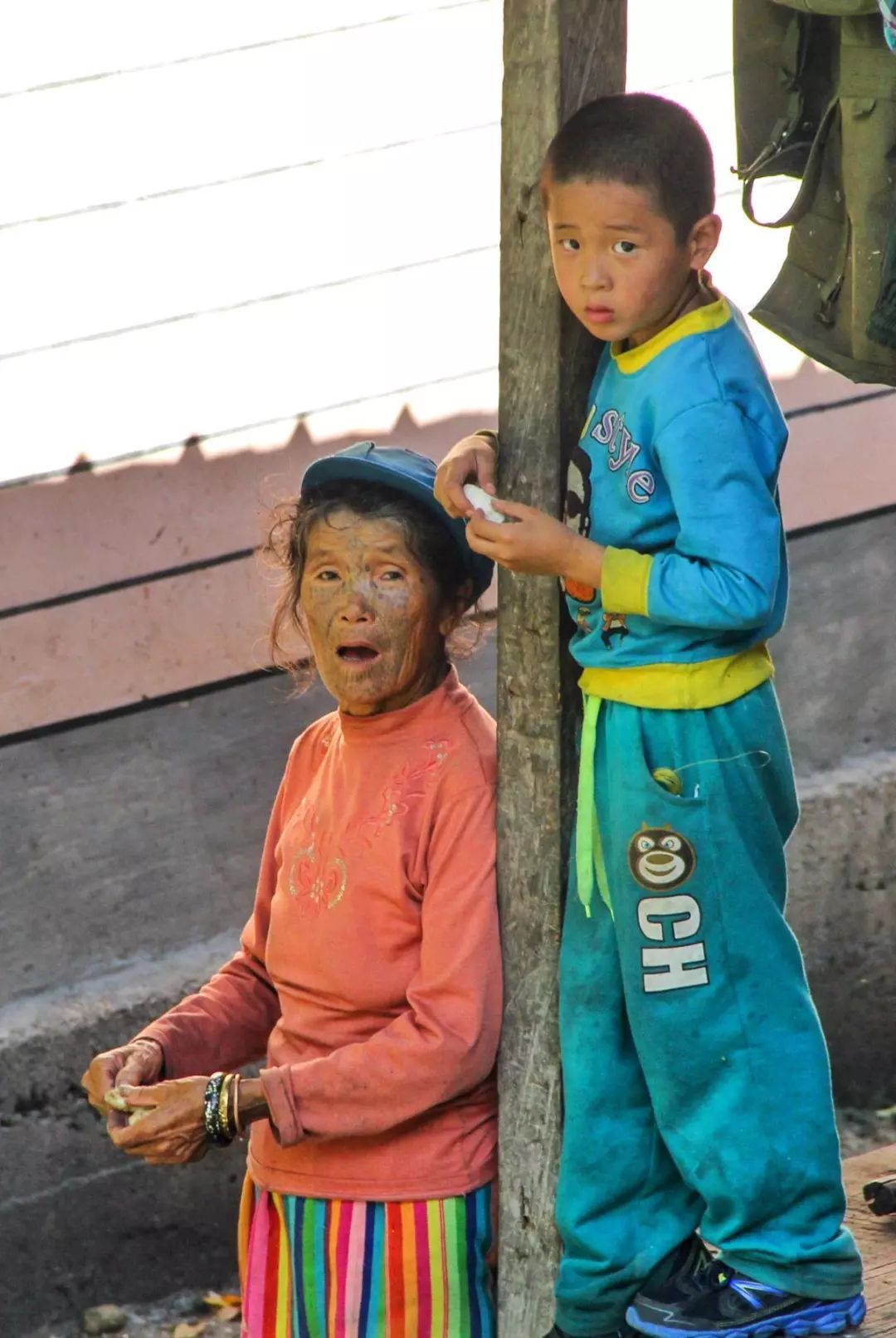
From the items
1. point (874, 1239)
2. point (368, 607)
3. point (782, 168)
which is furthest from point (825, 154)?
point (874, 1239)

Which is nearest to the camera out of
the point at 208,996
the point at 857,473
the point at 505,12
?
the point at 505,12

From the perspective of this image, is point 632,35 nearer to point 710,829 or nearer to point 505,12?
point 505,12

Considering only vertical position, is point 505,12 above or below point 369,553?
above

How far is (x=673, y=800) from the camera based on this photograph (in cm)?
260

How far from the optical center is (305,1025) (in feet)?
9.50

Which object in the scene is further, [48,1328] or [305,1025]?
[48,1328]

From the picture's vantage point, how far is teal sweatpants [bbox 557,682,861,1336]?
2.62 m

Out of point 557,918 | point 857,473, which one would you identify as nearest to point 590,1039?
point 557,918

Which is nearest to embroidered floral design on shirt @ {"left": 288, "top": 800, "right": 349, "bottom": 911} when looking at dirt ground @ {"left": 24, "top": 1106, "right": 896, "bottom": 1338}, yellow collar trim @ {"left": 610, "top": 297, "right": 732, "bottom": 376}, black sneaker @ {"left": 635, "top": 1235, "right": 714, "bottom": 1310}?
black sneaker @ {"left": 635, "top": 1235, "right": 714, "bottom": 1310}

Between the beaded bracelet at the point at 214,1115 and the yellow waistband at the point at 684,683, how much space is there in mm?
789

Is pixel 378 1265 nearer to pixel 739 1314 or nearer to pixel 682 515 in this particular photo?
pixel 739 1314

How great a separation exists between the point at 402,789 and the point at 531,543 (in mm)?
466

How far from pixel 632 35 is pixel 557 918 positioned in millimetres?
2737

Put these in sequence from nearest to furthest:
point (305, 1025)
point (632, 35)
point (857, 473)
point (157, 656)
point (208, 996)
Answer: point (305, 1025), point (208, 996), point (157, 656), point (632, 35), point (857, 473)
